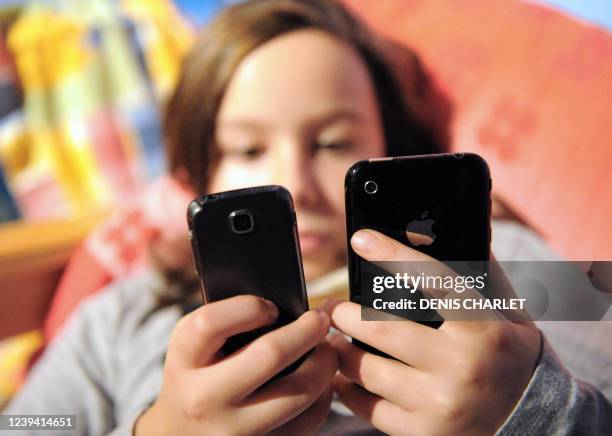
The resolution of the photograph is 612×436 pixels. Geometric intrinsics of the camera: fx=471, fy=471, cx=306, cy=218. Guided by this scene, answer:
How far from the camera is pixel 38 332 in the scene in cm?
88

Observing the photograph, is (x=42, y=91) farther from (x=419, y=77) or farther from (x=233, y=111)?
(x=419, y=77)

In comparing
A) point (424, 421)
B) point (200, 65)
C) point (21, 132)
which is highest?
point (200, 65)

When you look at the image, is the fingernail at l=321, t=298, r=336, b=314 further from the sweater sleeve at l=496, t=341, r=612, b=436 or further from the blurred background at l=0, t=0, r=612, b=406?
the blurred background at l=0, t=0, r=612, b=406

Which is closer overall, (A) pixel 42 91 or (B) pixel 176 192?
(B) pixel 176 192

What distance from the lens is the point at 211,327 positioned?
33 centimetres

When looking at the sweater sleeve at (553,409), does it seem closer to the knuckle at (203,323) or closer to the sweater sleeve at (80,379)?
the knuckle at (203,323)

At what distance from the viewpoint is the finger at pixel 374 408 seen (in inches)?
13.4

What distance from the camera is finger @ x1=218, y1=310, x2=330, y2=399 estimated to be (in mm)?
325

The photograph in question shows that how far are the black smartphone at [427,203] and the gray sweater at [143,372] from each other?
0.31 ft

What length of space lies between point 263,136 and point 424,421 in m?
0.37

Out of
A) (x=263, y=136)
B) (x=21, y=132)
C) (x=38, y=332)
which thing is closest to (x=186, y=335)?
(x=263, y=136)

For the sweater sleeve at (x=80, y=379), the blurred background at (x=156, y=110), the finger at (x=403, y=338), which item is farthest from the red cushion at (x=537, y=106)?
the sweater sleeve at (x=80, y=379)

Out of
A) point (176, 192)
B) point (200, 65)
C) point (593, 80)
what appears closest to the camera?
point (593, 80)

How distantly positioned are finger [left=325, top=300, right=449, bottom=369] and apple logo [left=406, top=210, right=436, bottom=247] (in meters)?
0.06
